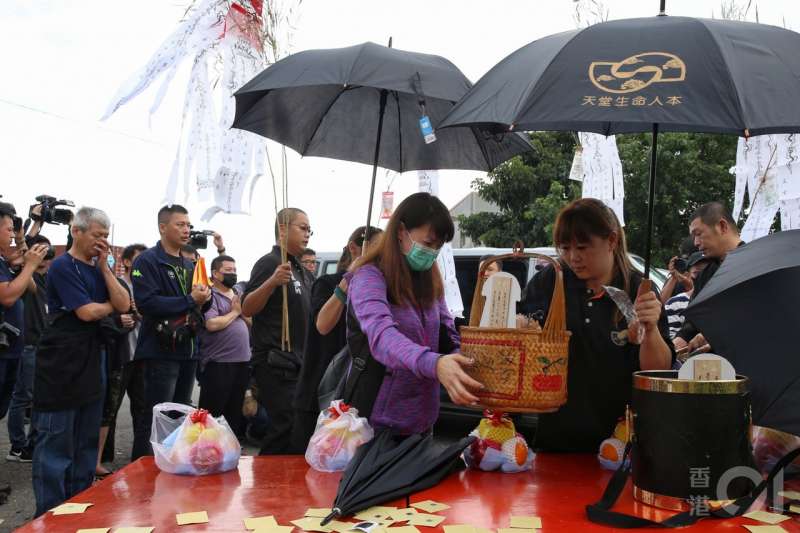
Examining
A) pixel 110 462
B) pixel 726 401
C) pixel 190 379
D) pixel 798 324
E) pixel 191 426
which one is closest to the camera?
pixel 726 401

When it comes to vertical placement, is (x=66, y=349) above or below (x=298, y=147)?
below

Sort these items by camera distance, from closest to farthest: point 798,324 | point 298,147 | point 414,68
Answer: point 798,324
point 414,68
point 298,147

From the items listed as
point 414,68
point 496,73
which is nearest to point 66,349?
point 414,68

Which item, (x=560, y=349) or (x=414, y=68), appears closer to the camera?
(x=560, y=349)

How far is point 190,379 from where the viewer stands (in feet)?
16.9

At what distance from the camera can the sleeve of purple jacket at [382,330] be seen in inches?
76.4

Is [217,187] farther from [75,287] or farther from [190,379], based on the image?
[190,379]

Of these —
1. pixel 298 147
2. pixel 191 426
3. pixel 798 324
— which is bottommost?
pixel 191 426

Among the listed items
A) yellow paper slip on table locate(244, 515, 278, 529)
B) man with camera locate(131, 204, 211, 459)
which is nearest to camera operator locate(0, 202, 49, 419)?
man with camera locate(131, 204, 211, 459)

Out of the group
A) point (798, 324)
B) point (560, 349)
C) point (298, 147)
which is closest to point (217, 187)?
point (298, 147)

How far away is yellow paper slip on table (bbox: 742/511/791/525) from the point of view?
1703 millimetres

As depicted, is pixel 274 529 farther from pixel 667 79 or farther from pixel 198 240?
pixel 198 240

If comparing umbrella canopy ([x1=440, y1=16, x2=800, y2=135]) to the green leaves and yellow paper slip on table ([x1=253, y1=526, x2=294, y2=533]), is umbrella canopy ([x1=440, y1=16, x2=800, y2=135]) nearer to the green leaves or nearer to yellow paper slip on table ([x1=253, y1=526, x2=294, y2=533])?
yellow paper slip on table ([x1=253, y1=526, x2=294, y2=533])

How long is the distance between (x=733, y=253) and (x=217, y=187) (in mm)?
2100
